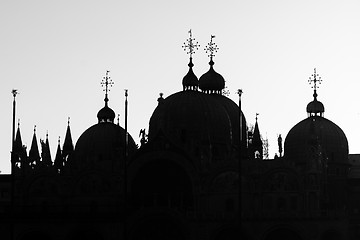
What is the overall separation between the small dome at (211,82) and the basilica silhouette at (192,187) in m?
9.75

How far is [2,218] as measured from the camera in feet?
372

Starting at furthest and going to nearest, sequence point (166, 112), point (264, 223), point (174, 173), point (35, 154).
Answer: point (35, 154) → point (166, 112) → point (174, 173) → point (264, 223)

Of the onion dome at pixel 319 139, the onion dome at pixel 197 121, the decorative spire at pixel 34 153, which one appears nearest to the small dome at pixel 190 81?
the onion dome at pixel 197 121

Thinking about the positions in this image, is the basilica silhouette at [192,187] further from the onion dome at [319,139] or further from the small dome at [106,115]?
the small dome at [106,115]

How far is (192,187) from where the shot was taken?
375 ft

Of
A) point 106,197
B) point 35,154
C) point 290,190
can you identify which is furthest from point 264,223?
point 35,154

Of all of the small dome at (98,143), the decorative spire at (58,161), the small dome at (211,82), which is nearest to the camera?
the decorative spire at (58,161)

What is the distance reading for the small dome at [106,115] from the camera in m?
142

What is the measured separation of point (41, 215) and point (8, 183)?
1218 inches

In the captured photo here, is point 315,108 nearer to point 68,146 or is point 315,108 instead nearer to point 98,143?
point 98,143

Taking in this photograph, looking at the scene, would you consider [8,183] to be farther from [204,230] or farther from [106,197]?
[204,230]

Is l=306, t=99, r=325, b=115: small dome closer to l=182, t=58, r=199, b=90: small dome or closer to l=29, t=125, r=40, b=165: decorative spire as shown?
l=182, t=58, r=199, b=90: small dome

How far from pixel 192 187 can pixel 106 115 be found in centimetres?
3101

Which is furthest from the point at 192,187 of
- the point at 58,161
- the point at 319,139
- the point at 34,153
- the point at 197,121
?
the point at 34,153
